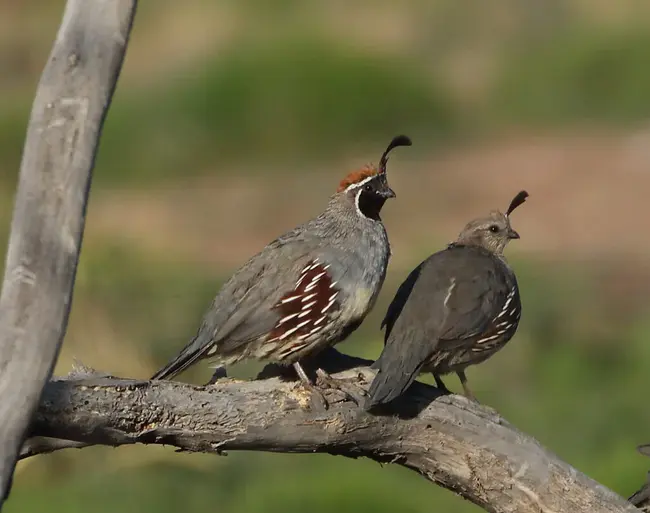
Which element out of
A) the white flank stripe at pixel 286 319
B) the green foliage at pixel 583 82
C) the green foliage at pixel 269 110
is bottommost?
the white flank stripe at pixel 286 319

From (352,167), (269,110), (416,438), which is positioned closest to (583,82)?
(352,167)

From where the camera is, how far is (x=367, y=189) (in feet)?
19.9

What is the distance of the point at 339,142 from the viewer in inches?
717

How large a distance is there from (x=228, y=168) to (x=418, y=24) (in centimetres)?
451

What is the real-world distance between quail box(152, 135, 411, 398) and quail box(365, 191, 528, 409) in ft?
0.53

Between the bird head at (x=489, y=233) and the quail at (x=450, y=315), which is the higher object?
the bird head at (x=489, y=233)

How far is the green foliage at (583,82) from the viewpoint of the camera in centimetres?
1847

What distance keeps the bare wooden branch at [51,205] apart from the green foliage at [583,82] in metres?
14.7

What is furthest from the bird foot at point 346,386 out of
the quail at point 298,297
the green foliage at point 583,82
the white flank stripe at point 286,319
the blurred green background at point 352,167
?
the green foliage at point 583,82

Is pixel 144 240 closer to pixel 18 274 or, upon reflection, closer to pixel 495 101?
pixel 495 101

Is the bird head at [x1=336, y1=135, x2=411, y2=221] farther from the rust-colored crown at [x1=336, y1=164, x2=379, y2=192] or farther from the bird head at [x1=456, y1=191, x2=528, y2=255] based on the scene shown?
the bird head at [x1=456, y1=191, x2=528, y2=255]

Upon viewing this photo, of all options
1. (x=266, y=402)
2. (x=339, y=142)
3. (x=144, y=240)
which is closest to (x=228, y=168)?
(x=339, y=142)

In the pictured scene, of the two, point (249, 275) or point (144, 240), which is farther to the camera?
point (144, 240)

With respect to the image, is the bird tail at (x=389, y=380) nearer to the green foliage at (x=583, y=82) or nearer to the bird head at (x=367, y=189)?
the bird head at (x=367, y=189)
